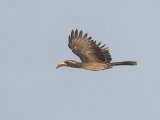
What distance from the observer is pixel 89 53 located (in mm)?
15609

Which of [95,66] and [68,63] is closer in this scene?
[95,66]

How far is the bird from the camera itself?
1525 centimetres

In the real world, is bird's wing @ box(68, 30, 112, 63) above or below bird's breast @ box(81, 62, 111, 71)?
above

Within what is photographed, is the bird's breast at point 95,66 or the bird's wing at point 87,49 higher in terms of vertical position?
the bird's wing at point 87,49

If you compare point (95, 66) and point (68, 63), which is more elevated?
point (68, 63)

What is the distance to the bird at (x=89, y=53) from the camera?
15.2 m

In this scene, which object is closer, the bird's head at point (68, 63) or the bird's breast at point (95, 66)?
the bird's breast at point (95, 66)

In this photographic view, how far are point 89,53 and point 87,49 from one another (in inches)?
8.3

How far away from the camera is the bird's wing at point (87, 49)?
15.4 metres

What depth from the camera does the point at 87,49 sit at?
1563 cm

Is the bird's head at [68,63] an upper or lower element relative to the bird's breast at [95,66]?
upper

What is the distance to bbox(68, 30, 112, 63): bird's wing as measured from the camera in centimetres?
1538

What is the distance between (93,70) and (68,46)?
5.55ft

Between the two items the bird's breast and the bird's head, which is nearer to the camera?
the bird's breast
